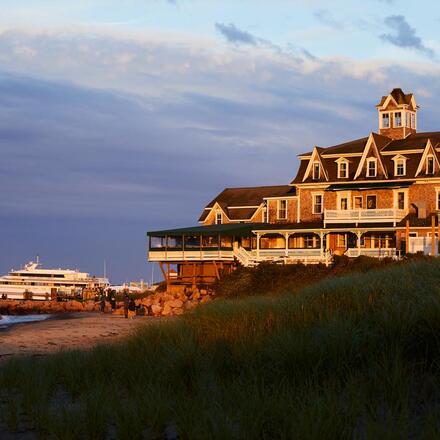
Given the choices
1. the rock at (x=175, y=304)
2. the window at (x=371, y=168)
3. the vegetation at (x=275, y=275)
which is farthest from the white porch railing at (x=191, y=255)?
the window at (x=371, y=168)

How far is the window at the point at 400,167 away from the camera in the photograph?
5959 centimetres

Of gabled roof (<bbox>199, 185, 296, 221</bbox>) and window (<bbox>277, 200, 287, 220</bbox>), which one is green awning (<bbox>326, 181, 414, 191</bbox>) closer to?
window (<bbox>277, 200, 287, 220</bbox>)

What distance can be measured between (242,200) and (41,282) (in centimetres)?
3739

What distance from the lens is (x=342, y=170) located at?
205 ft

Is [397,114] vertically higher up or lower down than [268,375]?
higher up

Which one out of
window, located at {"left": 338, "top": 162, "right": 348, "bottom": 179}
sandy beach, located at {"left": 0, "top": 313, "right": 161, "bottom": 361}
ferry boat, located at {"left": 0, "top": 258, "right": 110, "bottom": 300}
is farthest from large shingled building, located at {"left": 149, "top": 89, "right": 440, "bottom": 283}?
ferry boat, located at {"left": 0, "top": 258, "right": 110, "bottom": 300}

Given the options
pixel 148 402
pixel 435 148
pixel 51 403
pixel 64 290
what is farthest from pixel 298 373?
pixel 64 290

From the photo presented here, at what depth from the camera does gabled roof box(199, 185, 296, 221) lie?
7225cm

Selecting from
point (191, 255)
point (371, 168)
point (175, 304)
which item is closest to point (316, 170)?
point (371, 168)

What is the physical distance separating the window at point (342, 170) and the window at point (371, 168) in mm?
1930

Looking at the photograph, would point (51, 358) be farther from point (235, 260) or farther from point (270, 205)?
point (270, 205)

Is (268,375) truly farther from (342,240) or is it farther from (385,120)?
(385,120)

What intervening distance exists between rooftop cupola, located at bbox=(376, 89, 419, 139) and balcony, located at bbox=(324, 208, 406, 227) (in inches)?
412

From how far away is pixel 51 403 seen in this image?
11789mm
